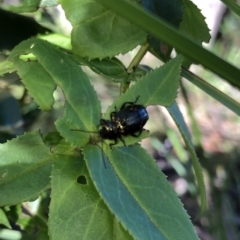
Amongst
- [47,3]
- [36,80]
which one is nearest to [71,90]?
[36,80]

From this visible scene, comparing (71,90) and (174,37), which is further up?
(174,37)

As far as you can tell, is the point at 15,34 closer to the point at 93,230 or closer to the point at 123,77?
the point at 123,77

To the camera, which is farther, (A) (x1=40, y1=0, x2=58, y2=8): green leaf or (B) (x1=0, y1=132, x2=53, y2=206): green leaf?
(A) (x1=40, y1=0, x2=58, y2=8): green leaf

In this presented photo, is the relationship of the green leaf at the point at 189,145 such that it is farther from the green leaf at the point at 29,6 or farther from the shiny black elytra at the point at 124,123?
the green leaf at the point at 29,6

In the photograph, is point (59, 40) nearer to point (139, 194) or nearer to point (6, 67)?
point (6, 67)

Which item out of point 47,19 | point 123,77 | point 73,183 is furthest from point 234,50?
point 73,183

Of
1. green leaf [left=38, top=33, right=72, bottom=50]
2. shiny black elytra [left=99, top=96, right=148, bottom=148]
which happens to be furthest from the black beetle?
green leaf [left=38, top=33, right=72, bottom=50]

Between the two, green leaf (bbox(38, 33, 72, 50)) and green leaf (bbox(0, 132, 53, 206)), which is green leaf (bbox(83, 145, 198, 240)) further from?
green leaf (bbox(38, 33, 72, 50))
